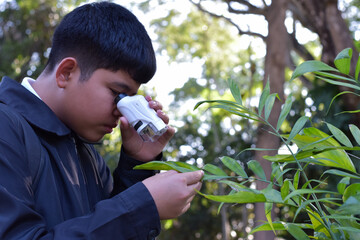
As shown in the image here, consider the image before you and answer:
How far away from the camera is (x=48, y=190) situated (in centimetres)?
102

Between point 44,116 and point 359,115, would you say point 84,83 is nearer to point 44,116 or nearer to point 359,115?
point 44,116

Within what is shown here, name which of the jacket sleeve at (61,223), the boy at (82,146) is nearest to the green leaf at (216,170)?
the boy at (82,146)

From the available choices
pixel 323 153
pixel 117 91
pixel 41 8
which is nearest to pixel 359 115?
pixel 117 91

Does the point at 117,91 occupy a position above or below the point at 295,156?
below

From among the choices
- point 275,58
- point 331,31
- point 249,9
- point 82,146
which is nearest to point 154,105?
point 82,146

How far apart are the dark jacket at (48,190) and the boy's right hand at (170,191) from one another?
16 mm

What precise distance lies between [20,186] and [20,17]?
855 centimetres

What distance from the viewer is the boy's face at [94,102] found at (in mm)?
1227

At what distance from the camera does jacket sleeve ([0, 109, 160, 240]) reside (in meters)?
0.85

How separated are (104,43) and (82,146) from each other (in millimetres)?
327

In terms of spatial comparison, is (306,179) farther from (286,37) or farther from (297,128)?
(286,37)

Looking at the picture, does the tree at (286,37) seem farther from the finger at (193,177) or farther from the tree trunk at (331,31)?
the finger at (193,177)

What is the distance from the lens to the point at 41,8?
8.44m

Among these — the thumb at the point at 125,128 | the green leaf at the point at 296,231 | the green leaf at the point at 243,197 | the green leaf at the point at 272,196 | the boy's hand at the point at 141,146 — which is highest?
the green leaf at the point at 243,197
